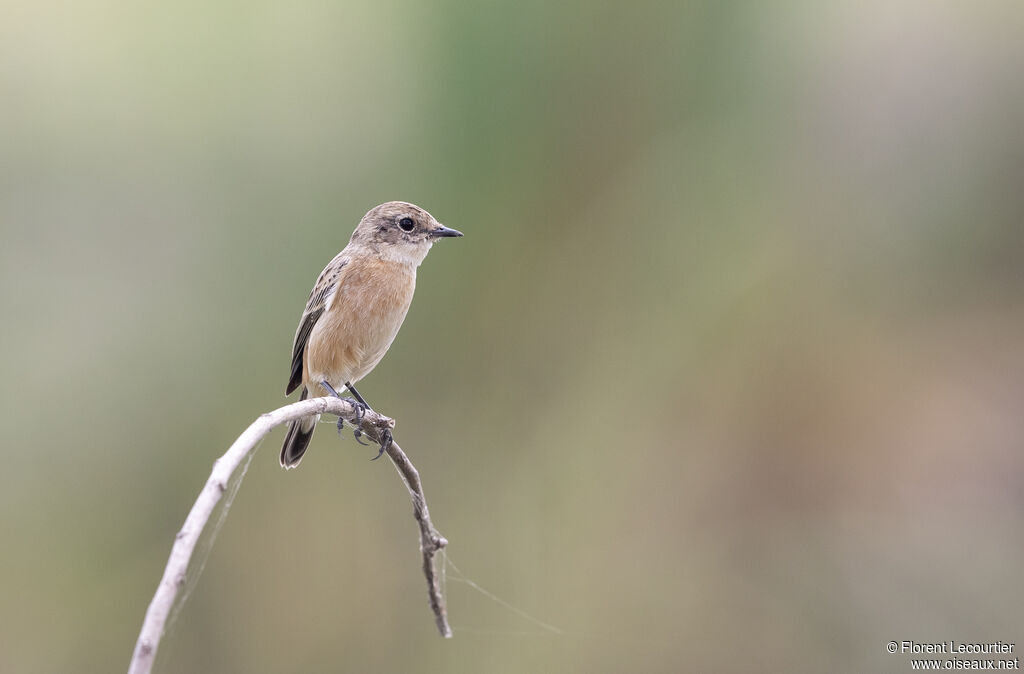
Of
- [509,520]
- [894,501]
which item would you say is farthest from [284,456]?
[894,501]

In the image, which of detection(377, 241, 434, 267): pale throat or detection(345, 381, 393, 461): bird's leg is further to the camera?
detection(377, 241, 434, 267): pale throat

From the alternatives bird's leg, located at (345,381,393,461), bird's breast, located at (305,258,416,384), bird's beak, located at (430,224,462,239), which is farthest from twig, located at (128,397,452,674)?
bird's beak, located at (430,224,462,239)

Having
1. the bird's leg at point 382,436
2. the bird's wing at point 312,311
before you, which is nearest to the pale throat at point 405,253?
the bird's wing at point 312,311

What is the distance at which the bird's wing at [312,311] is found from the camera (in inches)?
170

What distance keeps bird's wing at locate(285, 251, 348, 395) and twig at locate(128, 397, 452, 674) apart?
1.34 metres

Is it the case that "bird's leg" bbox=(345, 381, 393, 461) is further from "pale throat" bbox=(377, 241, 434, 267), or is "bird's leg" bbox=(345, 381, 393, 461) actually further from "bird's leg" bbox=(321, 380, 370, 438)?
"pale throat" bbox=(377, 241, 434, 267)

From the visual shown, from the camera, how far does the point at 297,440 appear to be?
4434mm

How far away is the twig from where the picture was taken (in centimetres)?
142

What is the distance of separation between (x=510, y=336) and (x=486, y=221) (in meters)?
0.66

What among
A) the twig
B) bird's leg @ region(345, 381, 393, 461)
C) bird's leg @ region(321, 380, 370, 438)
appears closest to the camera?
the twig

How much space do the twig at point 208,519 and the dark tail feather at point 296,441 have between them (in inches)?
53.5

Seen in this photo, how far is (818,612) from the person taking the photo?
15.5 feet

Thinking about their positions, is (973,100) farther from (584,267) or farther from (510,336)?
(510,336)

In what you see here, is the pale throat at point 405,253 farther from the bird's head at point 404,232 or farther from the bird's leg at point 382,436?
the bird's leg at point 382,436
